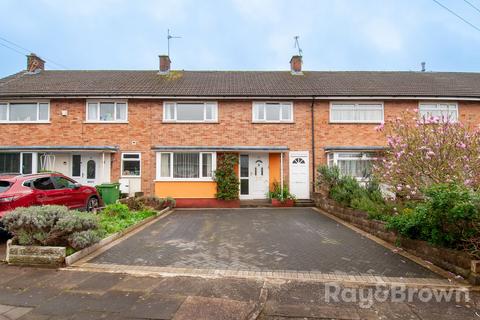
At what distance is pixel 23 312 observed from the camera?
135 inches

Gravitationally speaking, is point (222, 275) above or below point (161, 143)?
below

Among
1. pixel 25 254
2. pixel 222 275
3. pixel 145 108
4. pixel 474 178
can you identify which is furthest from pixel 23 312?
pixel 145 108

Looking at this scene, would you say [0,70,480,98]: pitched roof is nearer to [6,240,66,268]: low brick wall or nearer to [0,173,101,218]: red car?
[0,173,101,218]: red car

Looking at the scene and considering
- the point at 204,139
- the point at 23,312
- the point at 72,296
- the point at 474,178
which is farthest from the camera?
the point at 204,139

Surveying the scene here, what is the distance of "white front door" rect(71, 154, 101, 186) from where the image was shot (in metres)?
13.8

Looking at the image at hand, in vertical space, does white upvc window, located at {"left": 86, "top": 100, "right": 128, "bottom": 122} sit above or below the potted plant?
above

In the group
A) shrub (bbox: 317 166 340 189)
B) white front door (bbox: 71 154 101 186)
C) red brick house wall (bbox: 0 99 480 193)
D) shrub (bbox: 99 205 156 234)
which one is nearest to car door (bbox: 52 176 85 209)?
shrub (bbox: 99 205 156 234)

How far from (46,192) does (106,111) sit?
7.38 metres

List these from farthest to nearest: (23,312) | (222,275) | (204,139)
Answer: (204,139) < (222,275) < (23,312)

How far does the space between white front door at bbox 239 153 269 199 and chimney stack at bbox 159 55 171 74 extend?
8439 mm

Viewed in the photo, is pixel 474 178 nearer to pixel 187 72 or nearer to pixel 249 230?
pixel 249 230

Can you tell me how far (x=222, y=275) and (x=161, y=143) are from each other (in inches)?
406

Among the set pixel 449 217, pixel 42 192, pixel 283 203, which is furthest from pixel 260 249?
pixel 283 203

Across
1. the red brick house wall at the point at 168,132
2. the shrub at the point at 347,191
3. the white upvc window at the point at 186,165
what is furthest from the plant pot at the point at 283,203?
the white upvc window at the point at 186,165
